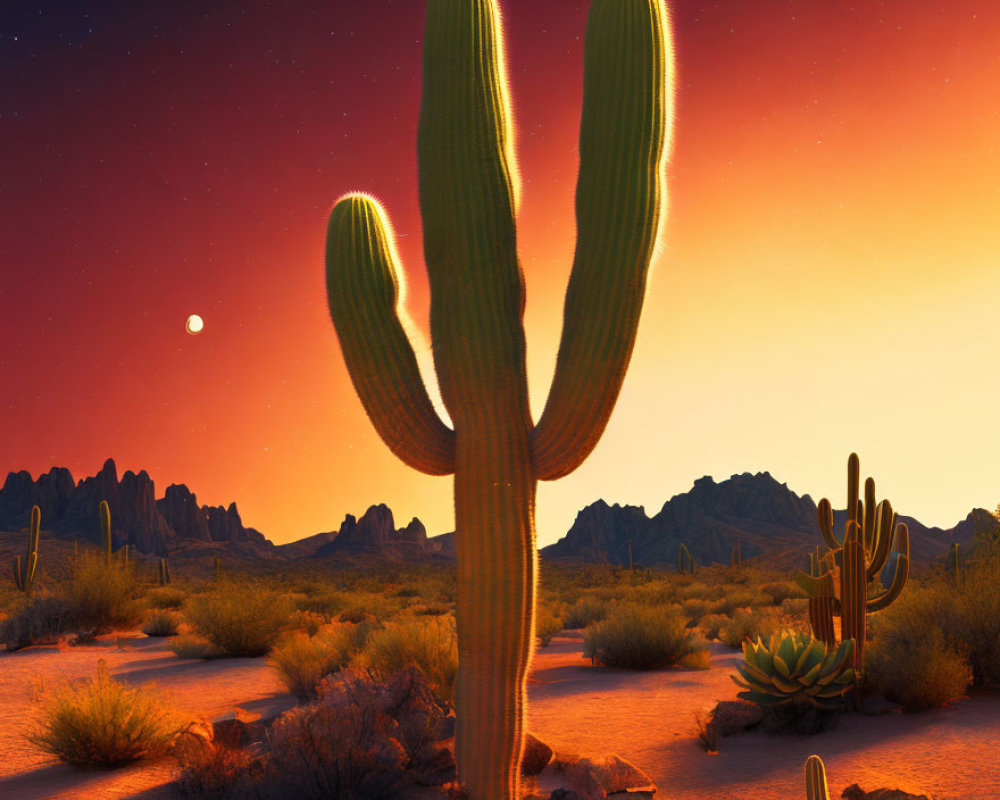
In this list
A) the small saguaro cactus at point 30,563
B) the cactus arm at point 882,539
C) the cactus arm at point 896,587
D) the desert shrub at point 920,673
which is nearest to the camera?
the desert shrub at point 920,673

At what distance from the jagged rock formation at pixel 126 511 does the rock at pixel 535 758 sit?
395 feet

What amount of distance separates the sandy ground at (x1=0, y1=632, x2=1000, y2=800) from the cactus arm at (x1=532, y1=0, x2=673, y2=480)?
364cm

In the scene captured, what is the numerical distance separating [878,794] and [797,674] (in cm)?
277

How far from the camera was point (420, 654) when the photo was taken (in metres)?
10.1

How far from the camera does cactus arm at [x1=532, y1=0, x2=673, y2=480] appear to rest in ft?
19.6

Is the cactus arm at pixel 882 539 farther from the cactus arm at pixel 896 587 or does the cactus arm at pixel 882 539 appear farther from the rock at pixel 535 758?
the rock at pixel 535 758

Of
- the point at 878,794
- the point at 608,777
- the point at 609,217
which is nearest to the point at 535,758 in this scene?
the point at 608,777

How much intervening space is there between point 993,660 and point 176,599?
22568mm

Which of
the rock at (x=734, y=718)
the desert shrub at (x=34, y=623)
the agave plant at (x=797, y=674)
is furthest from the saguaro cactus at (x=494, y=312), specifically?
the desert shrub at (x=34, y=623)

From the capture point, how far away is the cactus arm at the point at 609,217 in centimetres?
596

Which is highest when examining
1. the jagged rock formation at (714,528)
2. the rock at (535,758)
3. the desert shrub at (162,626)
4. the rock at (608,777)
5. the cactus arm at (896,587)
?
the cactus arm at (896,587)

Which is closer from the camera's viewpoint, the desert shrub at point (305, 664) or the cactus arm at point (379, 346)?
the cactus arm at point (379, 346)

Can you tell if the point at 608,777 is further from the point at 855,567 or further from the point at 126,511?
the point at 126,511

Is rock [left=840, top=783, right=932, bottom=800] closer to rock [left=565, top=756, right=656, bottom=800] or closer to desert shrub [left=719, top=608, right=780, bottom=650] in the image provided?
rock [left=565, top=756, right=656, bottom=800]
